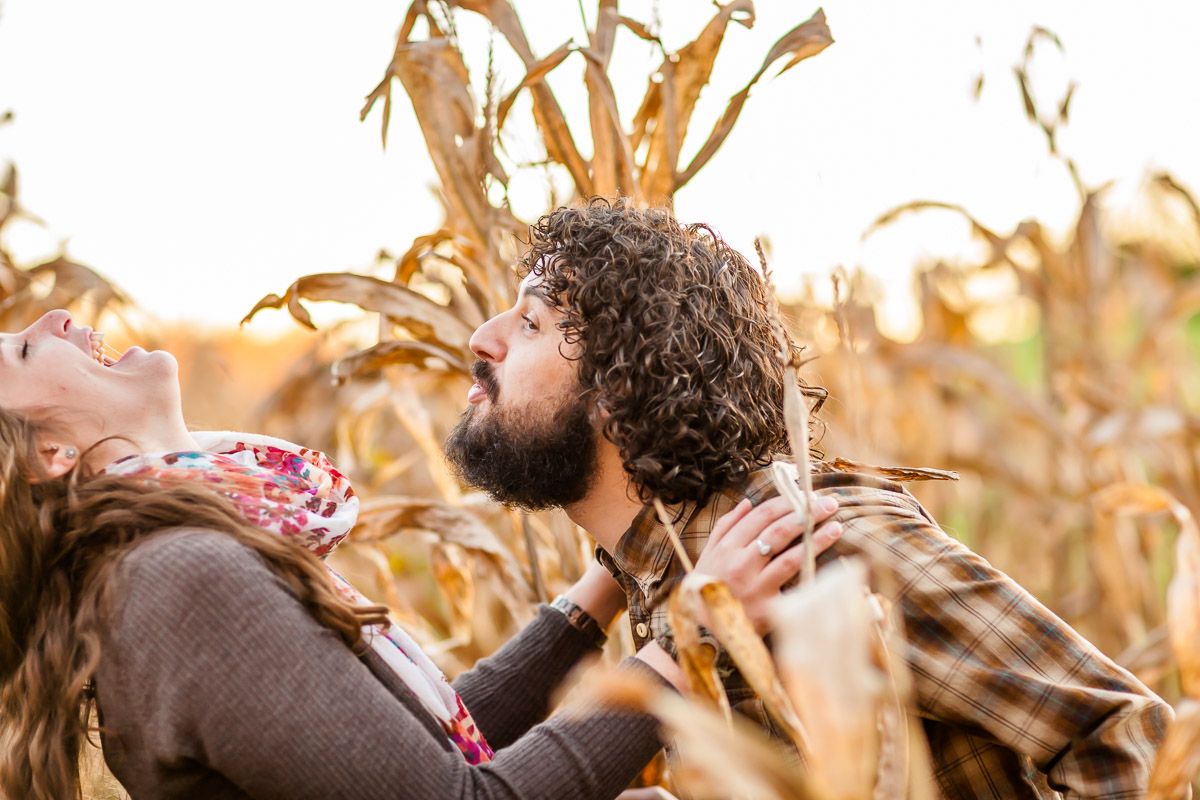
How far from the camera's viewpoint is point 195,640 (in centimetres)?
107

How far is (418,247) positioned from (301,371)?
1078 millimetres

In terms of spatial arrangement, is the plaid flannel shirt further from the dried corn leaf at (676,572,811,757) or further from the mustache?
the mustache

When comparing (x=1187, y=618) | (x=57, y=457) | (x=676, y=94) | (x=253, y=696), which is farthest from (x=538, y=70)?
(x=1187, y=618)

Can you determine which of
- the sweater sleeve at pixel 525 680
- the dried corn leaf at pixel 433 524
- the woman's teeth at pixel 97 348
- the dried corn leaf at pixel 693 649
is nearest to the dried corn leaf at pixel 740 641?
the dried corn leaf at pixel 693 649

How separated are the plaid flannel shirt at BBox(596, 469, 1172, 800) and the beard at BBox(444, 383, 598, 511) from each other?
275mm

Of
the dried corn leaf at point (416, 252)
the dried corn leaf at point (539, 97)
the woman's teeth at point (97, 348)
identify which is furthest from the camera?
the dried corn leaf at point (416, 252)

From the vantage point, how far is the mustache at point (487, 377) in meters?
1.55

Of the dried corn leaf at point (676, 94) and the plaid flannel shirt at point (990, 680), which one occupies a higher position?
the dried corn leaf at point (676, 94)

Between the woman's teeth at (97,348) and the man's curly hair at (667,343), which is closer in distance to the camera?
the man's curly hair at (667,343)

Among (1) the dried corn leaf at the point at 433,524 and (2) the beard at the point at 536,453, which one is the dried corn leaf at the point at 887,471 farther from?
(1) the dried corn leaf at the point at 433,524

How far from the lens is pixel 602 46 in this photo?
5.30 ft

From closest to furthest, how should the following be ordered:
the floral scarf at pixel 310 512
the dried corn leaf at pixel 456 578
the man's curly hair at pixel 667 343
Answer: the floral scarf at pixel 310 512
the man's curly hair at pixel 667 343
the dried corn leaf at pixel 456 578

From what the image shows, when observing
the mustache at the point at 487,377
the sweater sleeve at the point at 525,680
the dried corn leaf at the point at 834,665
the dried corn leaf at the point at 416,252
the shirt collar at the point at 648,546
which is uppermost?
the dried corn leaf at the point at 416,252

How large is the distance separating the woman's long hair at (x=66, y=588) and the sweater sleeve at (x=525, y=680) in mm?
459
